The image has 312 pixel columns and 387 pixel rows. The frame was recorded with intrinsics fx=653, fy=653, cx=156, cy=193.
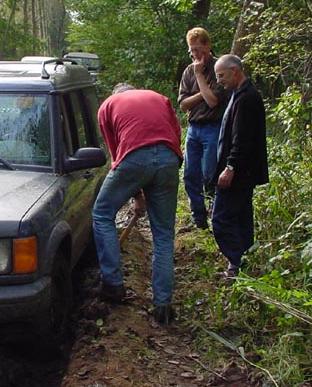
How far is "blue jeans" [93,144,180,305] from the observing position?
15.4 ft

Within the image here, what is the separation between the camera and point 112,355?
4172mm

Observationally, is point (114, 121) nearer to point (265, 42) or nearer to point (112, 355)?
point (112, 355)

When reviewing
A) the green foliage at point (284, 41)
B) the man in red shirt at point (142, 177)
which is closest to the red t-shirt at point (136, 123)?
the man in red shirt at point (142, 177)

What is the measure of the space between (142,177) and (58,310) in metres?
1.12

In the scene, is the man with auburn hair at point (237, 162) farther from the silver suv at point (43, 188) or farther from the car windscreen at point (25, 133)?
the car windscreen at point (25, 133)

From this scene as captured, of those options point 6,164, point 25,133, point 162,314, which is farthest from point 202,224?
point 6,164

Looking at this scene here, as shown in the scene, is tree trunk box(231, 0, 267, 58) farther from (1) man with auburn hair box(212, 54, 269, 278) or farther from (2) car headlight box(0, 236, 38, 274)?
(2) car headlight box(0, 236, 38, 274)

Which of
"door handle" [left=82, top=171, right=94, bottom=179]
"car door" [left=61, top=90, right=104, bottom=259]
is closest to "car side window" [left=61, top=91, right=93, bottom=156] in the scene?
"car door" [left=61, top=90, right=104, bottom=259]

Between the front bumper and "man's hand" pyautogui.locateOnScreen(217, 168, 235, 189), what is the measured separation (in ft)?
6.23

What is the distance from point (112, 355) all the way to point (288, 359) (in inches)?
43.4

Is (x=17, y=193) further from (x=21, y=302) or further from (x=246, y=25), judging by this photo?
(x=246, y=25)

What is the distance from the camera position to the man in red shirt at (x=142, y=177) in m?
4.68

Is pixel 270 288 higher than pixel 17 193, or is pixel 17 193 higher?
pixel 17 193

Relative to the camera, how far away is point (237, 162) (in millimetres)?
5098
